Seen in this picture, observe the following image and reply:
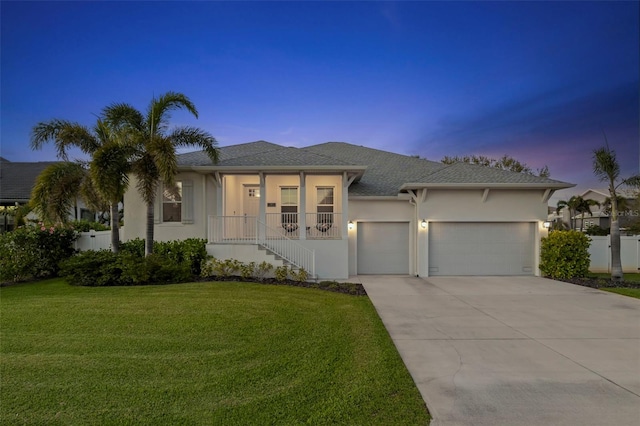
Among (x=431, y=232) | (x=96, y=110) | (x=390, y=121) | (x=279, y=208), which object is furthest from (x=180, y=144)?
(x=390, y=121)

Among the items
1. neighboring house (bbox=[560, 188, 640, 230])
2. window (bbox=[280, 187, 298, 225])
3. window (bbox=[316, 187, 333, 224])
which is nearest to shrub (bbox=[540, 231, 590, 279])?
neighboring house (bbox=[560, 188, 640, 230])

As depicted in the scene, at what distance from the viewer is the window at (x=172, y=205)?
11.3 meters

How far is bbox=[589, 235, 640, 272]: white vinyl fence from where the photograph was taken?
40.7 ft

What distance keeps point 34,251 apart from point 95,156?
3.92 m

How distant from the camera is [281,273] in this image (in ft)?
31.4

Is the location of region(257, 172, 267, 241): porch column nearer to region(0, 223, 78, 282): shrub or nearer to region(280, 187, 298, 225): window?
region(280, 187, 298, 225): window

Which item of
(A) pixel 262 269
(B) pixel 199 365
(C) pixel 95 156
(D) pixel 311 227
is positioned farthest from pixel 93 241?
(B) pixel 199 365

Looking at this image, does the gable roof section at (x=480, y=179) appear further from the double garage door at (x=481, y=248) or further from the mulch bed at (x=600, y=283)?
the mulch bed at (x=600, y=283)

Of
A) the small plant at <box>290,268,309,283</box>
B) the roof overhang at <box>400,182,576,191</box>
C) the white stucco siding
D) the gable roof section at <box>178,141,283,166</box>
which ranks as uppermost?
the gable roof section at <box>178,141,283,166</box>

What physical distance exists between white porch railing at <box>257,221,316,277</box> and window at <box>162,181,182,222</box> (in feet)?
11.0

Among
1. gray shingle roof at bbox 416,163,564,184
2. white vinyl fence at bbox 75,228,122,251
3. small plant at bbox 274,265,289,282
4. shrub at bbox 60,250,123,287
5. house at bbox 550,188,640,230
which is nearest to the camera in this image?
shrub at bbox 60,250,123,287

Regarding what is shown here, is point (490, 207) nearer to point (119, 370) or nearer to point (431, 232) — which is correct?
point (431, 232)

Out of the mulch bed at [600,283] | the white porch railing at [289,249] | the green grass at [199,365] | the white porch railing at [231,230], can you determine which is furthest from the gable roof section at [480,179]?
the green grass at [199,365]

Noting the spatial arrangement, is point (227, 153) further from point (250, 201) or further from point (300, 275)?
point (300, 275)
